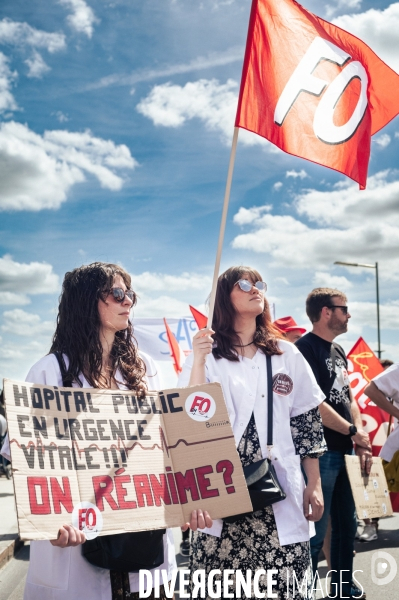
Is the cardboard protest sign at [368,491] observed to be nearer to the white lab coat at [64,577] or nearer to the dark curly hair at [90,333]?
the dark curly hair at [90,333]

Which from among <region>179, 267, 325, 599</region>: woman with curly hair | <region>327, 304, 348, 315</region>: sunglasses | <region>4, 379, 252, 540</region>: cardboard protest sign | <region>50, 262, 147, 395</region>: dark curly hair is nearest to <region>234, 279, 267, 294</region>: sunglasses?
<region>179, 267, 325, 599</region>: woman with curly hair

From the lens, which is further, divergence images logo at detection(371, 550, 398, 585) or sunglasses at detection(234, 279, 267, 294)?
divergence images logo at detection(371, 550, 398, 585)

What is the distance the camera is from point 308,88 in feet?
12.4

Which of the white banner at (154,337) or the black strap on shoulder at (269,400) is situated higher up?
the white banner at (154,337)

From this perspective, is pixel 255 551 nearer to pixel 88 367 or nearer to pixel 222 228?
pixel 88 367

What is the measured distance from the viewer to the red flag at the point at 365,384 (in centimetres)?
793

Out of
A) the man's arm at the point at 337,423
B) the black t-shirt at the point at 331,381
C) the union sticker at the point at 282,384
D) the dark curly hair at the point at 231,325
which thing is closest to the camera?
the union sticker at the point at 282,384

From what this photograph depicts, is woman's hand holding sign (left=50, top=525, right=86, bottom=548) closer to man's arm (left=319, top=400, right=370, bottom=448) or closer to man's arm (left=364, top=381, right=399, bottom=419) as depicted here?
man's arm (left=319, top=400, right=370, bottom=448)

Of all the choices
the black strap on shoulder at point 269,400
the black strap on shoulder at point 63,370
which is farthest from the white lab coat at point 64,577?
the black strap on shoulder at point 269,400

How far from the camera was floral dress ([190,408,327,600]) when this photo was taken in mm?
2828

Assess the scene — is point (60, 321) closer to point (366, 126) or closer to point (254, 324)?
point (254, 324)

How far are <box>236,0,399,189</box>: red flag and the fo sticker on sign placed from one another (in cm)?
223

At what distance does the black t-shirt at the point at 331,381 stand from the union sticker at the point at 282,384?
61.5 inches

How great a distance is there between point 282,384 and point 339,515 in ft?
6.49
